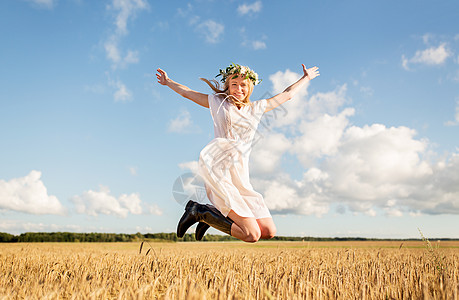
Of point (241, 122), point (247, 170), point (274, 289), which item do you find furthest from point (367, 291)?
point (241, 122)

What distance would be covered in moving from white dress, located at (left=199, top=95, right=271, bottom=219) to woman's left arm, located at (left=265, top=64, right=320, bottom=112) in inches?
10.7

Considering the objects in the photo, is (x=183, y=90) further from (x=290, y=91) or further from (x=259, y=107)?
(x=290, y=91)

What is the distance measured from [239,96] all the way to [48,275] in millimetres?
3283

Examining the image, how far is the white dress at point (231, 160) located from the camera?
446 cm

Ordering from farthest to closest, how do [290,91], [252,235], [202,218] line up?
[290,91] → [202,218] → [252,235]

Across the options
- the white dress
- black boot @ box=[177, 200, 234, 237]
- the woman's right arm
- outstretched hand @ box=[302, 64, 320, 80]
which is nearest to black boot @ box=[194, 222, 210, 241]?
black boot @ box=[177, 200, 234, 237]

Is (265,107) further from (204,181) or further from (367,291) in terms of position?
(367,291)

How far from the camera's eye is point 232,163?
4.69 m

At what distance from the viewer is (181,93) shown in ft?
17.1

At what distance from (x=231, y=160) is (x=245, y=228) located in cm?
92

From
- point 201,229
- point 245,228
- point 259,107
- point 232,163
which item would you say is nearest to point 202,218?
point 201,229

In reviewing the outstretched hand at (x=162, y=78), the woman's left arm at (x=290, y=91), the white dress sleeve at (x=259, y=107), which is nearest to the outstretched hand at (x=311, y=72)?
the woman's left arm at (x=290, y=91)

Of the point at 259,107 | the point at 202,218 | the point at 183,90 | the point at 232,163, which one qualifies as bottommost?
the point at 202,218

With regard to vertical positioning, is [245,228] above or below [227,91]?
below
